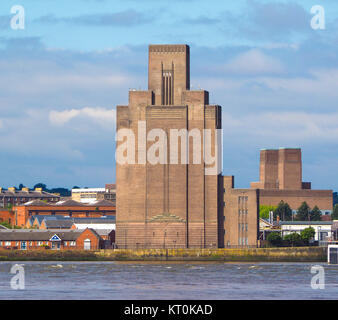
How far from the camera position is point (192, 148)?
18725cm

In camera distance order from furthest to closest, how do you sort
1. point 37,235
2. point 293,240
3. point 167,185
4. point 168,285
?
point 37,235 → point 293,240 → point 167,185 → point 168,285

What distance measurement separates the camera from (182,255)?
184 meters

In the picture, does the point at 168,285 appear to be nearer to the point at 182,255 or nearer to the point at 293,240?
the point at 182,255

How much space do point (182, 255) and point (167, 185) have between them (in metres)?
14.4

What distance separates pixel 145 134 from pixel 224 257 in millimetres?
28248

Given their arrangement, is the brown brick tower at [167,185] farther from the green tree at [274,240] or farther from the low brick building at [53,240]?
the green tree at [274,240]

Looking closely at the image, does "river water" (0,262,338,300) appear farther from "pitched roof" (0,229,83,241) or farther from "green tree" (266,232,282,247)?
"pitched roof" (0,229,83,241)

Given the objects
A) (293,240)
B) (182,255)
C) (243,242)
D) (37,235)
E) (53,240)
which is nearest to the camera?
(182,255)

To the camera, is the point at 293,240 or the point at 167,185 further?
the point at 293,240

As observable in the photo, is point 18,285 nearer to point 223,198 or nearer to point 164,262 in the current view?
point 164,262

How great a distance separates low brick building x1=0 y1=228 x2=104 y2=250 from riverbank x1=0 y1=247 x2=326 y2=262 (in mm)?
7134

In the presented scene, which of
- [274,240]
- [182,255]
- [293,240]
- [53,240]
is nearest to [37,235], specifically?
[53,240]

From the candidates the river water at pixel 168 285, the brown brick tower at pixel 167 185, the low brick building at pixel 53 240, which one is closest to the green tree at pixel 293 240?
the brown brick tower at pixel 167 185
